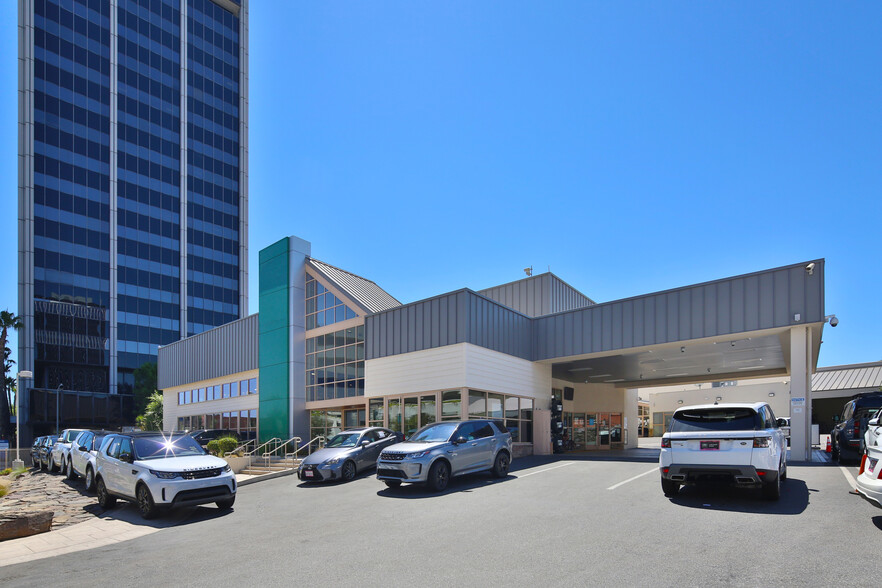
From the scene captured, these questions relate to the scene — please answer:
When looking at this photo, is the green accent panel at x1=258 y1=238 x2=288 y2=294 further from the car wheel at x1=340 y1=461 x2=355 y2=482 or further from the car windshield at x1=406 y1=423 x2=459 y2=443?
the car windshield at x1=406 y1=423 x2=459 y2=443

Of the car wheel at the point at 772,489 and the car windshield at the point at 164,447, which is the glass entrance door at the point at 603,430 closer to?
the car wheel at the point at 772,489

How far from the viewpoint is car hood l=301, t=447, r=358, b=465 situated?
15836mm

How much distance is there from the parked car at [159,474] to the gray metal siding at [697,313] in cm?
1423

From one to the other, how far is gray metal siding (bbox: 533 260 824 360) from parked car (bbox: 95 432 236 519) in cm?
1423

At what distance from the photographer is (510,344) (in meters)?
22.2

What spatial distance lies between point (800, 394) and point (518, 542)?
1347 centimetres

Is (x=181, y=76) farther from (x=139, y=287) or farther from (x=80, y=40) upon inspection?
(x=139, y=287)

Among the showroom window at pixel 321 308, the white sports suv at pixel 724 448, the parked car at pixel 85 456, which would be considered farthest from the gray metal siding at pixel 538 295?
the parked car at pixel 85 456

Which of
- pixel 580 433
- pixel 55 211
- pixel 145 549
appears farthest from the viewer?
pixel 55 211

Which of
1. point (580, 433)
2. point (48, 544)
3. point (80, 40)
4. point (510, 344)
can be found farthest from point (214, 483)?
point (80, 40)

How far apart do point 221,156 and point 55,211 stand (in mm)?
25737

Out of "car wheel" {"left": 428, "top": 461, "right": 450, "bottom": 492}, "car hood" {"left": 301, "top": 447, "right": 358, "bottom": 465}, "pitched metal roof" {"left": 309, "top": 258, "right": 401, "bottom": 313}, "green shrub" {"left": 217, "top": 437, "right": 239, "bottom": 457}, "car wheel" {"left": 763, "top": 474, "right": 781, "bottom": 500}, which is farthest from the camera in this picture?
"pitched metal roof" {"left": 309, "top": 258, "right": 401, "bottom": 313}

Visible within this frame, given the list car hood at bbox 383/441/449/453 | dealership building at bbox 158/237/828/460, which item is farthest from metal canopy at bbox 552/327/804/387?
car hood at bbox 383/441/449/453

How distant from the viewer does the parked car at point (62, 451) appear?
18.5m
